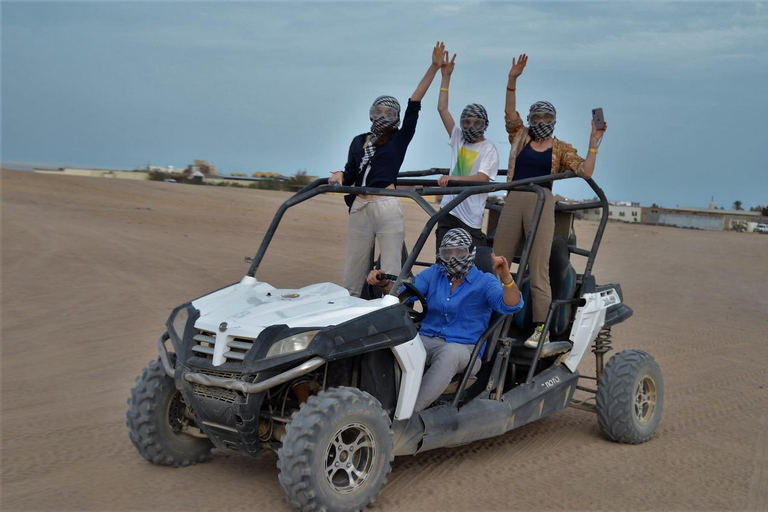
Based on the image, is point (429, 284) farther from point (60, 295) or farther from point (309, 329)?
point (60, 295)

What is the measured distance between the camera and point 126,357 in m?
10.2

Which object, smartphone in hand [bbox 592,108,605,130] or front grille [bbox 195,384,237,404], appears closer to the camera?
front grille [bbox 195,384,237,404]

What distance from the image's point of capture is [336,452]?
5.22 meters

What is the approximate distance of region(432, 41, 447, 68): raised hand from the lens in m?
7.65

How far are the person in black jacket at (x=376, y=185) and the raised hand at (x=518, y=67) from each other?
112 centimetres

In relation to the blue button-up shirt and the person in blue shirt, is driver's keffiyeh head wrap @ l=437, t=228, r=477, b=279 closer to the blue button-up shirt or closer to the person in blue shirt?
the person in blue shirt

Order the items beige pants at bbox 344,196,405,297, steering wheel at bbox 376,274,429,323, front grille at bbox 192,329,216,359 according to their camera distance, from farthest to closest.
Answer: beige pants at bbox 344,196,405,297 < steering wheel at bbox 376,274,429,323 < front grille at bbox 192,329,216,359

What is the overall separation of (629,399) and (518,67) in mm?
2956

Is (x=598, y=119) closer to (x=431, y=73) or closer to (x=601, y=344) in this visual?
(x=431, y=73)

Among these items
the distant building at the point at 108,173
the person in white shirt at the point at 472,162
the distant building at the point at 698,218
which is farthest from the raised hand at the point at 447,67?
Answer: the distant building at the point at 698,218

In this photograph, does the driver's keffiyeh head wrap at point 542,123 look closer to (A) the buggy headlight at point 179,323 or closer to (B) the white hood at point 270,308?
(B) the white hood at point 270,308

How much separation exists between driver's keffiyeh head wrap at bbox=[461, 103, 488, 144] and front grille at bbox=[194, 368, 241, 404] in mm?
3549

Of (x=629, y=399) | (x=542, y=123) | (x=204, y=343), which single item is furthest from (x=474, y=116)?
(x=204, y=343)

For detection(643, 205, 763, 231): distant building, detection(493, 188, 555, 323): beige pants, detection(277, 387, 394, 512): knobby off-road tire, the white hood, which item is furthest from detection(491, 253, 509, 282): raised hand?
detection(643, 205, 763, 231): distant building
